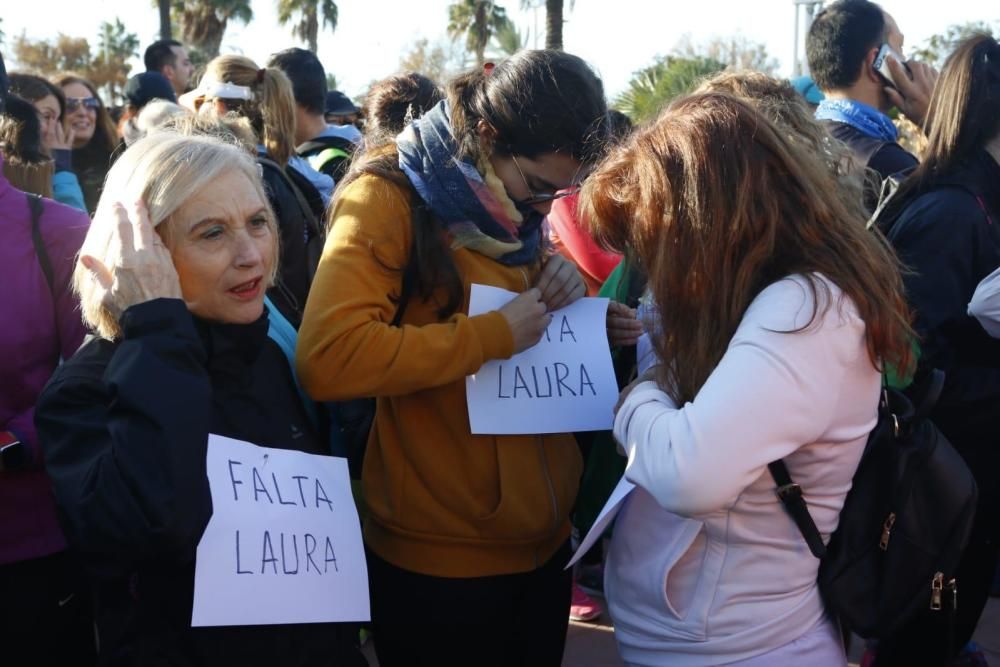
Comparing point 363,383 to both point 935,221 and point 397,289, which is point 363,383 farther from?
point 935,221

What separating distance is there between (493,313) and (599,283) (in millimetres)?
1359

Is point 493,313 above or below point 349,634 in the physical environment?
above

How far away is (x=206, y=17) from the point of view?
115 ft

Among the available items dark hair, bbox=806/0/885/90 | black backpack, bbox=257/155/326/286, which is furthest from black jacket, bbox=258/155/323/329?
dark hair, bbox=806/0/885/90

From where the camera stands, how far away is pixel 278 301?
348 cm

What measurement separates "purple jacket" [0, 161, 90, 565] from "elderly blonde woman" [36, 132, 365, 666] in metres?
0.41

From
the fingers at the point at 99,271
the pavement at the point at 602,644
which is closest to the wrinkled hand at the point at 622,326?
the fingers at the point at 99,271

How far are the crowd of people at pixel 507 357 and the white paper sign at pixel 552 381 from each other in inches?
2.0

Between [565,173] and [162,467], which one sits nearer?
[162,467]

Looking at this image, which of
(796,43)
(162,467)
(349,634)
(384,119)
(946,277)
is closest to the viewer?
(162,467)

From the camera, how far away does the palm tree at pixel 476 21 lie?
36.8m

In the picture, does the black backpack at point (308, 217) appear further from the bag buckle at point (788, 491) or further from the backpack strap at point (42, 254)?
the bag buckle at point (788, 491)

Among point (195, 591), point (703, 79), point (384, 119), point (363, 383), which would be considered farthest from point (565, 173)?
point (384, 119)

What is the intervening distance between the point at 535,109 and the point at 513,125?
59 mm
